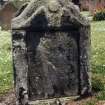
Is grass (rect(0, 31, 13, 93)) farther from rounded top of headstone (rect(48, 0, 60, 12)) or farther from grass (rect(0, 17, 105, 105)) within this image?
rounded top of headstone (rect(48, 0, 60, 12))

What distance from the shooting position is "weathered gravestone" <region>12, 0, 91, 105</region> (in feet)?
28.9

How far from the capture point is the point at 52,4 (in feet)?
29.0

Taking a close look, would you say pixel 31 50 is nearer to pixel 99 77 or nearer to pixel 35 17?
pixel 35 17

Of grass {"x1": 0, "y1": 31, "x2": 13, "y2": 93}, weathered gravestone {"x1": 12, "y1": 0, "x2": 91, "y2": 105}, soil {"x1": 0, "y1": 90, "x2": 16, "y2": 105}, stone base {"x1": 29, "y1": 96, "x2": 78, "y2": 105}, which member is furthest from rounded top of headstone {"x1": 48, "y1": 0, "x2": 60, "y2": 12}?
grass {"x1": 0, "y1": 31, "x2": 13, "y2": 93}

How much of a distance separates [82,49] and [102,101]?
1068mm

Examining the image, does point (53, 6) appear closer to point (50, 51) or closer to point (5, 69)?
point (50, 51)

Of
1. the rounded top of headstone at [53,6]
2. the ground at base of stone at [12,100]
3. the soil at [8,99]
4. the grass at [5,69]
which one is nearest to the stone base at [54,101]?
the ground at base of stone at [12,100]

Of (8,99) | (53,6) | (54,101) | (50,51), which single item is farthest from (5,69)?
(53,6)

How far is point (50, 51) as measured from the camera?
9031mm

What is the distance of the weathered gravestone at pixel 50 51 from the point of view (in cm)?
880

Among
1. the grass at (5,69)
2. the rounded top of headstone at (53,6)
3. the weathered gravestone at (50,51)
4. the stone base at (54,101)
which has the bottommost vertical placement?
the grass at (5,69)

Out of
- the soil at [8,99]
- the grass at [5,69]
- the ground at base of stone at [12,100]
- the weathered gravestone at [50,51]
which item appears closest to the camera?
the weathered gravestone at [50,51]

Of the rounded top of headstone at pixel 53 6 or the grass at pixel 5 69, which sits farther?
the grass at pixel 5 69

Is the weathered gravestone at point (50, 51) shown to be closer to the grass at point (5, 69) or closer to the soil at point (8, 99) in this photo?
the soil at point (8, 99)
